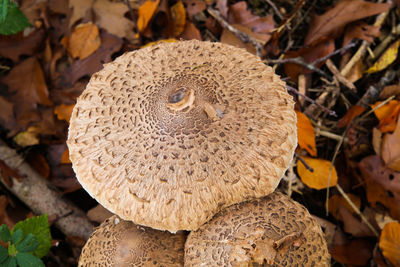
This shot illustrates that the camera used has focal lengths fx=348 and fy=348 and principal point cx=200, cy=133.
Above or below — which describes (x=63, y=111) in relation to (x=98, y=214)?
above

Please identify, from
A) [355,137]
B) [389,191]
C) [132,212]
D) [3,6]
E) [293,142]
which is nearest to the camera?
[132,212]

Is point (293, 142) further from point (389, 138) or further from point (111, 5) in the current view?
point (111, 5)

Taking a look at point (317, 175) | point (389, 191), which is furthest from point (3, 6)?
point (389, 191)

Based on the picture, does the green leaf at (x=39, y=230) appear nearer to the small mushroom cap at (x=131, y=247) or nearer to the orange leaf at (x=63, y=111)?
the small mushroom cap at (x=131, y=247)

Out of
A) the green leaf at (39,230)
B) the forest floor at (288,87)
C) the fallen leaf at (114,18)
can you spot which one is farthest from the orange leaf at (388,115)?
the green leaf at (39,230)

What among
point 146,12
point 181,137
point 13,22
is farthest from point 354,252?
point 13,22

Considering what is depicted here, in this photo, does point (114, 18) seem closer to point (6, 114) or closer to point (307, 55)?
point (6, 114)
